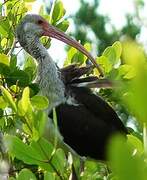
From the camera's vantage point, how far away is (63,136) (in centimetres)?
397

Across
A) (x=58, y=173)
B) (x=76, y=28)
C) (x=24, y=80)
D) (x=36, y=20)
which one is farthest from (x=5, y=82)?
(x=76, y=28)

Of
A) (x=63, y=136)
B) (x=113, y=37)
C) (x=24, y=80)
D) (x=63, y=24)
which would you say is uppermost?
(x=113, y=37)

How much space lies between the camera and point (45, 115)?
145cm

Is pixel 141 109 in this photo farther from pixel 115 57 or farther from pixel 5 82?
pixel 115 57

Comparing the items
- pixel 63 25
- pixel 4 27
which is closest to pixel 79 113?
pixel 63 25

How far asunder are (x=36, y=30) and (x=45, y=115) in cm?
351

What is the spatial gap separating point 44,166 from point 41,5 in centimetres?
247

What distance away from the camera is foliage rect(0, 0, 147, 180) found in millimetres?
532

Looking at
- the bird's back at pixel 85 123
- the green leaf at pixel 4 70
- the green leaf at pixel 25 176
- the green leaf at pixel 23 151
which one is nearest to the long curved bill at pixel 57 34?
the bird's back at pixel 85 123

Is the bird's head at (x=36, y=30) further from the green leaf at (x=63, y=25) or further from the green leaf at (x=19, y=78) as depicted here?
the green leaf at (x=19, y=78)

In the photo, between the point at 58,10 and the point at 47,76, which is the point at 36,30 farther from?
the point at 58,10

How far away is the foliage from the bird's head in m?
0.15

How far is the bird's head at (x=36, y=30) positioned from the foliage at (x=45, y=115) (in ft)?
0.48

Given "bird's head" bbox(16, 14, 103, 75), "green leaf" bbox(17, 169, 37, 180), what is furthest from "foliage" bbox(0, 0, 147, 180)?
"bird's head" bbox(16, 14, 103, 75)
